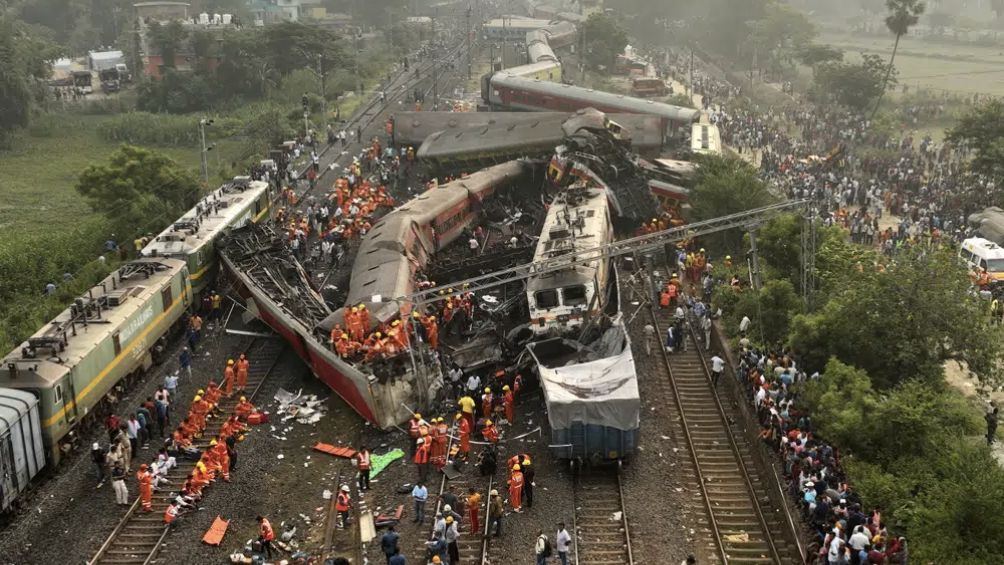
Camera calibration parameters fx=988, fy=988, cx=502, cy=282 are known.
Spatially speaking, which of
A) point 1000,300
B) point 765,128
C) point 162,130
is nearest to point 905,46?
point 765,128

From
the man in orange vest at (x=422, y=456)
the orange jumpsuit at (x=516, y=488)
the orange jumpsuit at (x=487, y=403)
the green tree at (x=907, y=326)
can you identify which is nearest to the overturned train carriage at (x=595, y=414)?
the orange jumpsuit at (x=516, y=488)

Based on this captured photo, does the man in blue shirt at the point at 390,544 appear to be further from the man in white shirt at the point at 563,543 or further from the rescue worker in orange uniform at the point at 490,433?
the rescue worker in orange uniform at the point at 490,433

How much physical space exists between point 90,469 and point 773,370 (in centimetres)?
1578

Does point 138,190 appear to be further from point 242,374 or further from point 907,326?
point 907,326

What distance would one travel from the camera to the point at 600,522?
62.6 ft

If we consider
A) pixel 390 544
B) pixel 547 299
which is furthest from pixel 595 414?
pixel 547 299

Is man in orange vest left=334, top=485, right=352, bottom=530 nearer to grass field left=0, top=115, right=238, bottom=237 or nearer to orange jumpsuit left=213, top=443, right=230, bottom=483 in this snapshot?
orange jumpsuit left=213, top=443, right=230, bottom=483

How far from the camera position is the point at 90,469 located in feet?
70.2

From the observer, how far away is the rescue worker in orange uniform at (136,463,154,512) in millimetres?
19641

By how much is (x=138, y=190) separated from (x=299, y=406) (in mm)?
19929

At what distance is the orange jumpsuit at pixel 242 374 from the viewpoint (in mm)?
25312

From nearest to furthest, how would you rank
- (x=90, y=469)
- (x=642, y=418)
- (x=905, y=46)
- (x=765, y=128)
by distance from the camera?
(x=90, y=469) → (x=642, y=418) → (x=765, y=128) → (x=905, y=46)

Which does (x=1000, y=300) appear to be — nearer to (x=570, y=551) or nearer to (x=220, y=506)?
(x=570, y=551)

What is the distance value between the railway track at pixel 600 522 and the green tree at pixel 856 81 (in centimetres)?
4941
